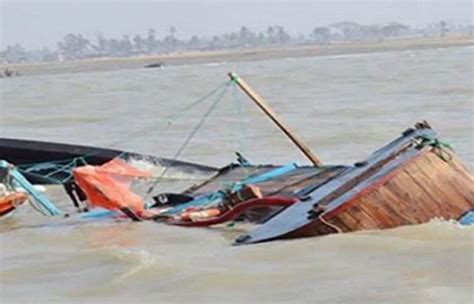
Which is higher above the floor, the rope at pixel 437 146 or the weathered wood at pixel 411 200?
the rope at pixel 437 146

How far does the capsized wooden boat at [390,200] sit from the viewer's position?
819 centimetres

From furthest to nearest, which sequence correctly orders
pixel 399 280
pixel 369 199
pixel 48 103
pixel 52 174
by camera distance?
pixel 48 103
pixel 52 174
pixel 369 199
pixel 399 280

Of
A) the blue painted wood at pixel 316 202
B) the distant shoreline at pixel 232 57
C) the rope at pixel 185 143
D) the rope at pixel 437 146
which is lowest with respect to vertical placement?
the distant shoreline at pixel 232 57

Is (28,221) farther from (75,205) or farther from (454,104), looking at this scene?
(454,104)

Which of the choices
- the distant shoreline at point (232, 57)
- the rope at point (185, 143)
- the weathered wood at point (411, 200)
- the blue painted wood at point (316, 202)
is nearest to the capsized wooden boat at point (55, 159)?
the rope at point (185, 143)

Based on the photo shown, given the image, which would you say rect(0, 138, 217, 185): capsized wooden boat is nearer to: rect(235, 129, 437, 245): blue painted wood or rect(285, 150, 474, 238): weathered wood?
rect(235, 129, 437, 245): blue painted wood

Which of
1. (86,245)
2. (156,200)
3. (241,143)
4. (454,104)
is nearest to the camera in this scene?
(86,245)

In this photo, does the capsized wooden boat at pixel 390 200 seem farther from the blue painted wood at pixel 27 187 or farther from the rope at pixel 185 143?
the rope at pixel 185 143

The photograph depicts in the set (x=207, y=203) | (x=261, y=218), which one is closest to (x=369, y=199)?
(x=261, y=218)

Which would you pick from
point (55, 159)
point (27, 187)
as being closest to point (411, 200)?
point (27, 187)

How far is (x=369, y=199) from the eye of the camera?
8180 mm

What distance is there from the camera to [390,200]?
830 cm

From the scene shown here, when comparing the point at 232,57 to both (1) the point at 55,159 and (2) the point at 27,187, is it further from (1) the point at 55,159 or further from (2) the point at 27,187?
(2) the point at 27,187

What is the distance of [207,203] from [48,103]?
2408 centimetres
